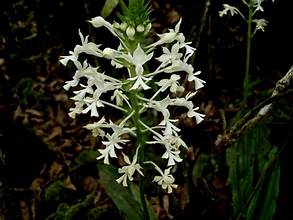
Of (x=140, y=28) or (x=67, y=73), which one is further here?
(x=67, y=73)

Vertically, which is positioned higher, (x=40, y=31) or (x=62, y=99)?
(x=40, y=31)

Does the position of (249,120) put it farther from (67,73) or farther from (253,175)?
(67,73)

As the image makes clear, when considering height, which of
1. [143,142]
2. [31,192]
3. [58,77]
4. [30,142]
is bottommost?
[31,192]

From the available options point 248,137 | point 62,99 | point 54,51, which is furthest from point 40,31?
point 248,137

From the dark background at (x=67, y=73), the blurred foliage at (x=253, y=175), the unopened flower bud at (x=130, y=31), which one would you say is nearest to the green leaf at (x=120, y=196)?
the blurred foliage at (x=253, y=175)

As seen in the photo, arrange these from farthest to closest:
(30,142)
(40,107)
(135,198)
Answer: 1. (40,107)
2. (30,142)
3. (135,198)

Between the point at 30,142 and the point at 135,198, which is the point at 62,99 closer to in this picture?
the point at 30,142

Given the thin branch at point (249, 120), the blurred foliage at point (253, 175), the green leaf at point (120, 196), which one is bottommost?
the blurred foliage at point (253, 175)

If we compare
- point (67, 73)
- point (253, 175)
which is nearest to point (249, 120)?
point (253, 175)

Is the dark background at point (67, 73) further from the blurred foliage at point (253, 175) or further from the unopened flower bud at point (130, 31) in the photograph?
the unopened flower bud at point (130, 31)
